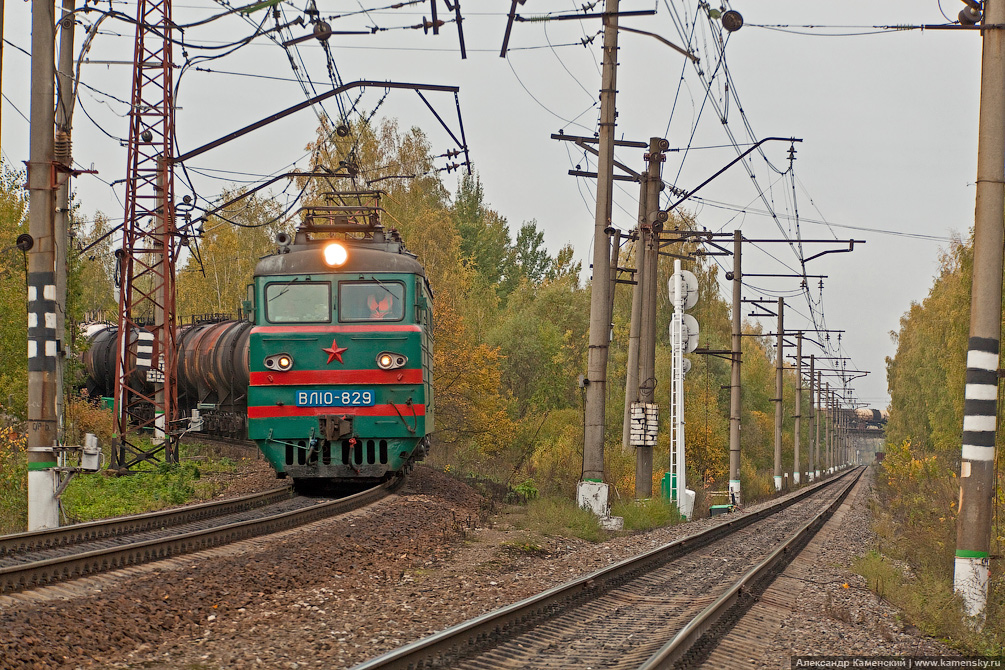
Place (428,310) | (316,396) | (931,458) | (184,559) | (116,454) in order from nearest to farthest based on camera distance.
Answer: (184,559) → (316,396) → (428,310) → (116,454) → (931,458)

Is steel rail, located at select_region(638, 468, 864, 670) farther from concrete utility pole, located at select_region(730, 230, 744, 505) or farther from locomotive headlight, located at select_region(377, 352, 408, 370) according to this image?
concrete utility pole, located at select_region(730, 230, 744, 505)

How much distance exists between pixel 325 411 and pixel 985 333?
27.3 ft

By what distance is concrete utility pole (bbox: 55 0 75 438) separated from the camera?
12.5 metres

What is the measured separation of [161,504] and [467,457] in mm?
15621

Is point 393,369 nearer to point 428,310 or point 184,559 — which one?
point 428,310

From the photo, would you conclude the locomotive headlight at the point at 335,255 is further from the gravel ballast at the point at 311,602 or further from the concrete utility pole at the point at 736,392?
the concrete utility pole at the point at 736,392

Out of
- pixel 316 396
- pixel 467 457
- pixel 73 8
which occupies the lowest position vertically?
pixel 467 457

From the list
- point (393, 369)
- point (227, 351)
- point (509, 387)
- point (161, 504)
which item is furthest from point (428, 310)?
point (509, 387)

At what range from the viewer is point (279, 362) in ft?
45.9

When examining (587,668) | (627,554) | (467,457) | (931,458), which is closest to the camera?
(587,668)

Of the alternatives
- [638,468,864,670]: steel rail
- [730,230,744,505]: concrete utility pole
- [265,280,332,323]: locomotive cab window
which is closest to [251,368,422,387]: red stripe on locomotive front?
[265,280,332,323]: locomotive cab window

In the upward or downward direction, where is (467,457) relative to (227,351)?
downward

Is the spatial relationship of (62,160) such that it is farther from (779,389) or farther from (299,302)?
(779,389)

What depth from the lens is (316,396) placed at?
13.9 m
